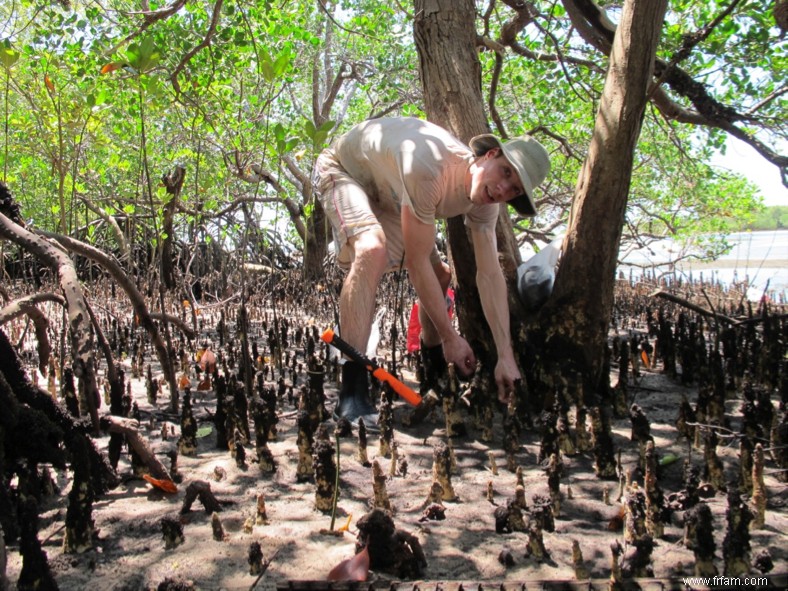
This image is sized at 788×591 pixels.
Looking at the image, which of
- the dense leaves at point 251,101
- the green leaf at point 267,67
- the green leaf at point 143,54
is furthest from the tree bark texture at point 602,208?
the green leaf at point 143,54

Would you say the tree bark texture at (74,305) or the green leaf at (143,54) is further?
the green leaf at (143,54)

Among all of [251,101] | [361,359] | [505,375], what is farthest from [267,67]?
[251,101]

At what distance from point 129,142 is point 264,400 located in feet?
23.5

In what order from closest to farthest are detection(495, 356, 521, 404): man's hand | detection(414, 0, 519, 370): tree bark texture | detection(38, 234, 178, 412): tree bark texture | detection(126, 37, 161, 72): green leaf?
detection(38, 234, 178, 412): tree bark texture → detection(126, 37, 161, 72): green leaf → detection(495, 356, 521, 404): man's hand → detection(414, 0, 519, 370): tree bark texture

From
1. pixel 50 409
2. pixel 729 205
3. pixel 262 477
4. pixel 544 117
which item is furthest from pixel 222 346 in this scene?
pixel 729 205

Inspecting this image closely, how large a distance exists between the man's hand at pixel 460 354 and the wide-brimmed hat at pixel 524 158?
0.72 metres

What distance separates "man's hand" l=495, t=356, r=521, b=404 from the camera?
300cm

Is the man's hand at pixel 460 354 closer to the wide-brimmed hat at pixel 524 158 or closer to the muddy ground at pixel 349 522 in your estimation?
the muddy ground at pixel 349 522

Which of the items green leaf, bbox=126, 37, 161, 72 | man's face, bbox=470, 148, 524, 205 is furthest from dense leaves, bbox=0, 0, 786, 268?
man's face, bbox=470, 148, 524, 205

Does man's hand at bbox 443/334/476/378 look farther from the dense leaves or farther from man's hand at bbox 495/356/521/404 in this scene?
the dense leaves

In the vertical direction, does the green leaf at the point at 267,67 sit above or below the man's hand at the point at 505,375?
above

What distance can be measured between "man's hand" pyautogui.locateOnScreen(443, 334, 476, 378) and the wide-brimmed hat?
2.35 ft

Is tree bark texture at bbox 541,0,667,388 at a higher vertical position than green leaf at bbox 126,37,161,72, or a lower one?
lower

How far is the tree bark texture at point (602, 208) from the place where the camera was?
3.04m
